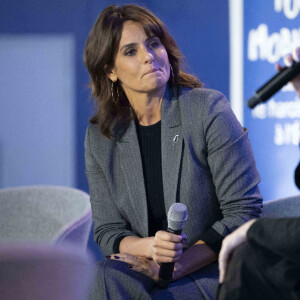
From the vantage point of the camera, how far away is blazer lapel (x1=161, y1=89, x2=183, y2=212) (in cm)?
234

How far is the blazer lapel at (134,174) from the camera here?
238 cm

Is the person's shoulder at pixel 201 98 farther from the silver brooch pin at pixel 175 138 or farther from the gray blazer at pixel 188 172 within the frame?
the silver brooch pin at pixel 175 138

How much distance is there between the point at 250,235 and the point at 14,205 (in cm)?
195

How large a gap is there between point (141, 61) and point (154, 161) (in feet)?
1.35

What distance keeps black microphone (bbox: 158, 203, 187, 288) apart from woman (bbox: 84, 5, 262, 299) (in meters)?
0.03

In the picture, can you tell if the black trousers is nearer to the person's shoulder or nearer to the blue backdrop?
the person's shoulder

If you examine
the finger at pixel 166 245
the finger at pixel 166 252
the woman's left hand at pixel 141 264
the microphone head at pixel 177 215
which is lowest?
the woman's left hand at pixel 141 264

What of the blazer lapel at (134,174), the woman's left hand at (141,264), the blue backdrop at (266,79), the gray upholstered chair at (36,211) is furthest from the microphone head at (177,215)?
the blue backdrop at (266,79)

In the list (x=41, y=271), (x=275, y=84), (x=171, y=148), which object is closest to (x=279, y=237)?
(x=275, y=84)

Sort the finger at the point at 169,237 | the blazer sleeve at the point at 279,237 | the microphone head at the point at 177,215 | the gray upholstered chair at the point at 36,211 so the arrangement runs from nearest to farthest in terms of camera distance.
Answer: the blazer sleeve at the point at 279,237 < the microphone head at the point at 177,215 < the finger at the point at 169,237 < the gray upholstered chair at the point at 36,211

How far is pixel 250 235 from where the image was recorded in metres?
1.34

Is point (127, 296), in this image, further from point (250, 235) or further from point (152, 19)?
point (152, 19)

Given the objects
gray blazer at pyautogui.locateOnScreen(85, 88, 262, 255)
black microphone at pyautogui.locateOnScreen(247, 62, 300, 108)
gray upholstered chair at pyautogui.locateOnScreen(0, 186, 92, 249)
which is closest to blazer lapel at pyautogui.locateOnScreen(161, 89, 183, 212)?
gray blazer at pyautogui.locateOnScreen(85, 88, 262, 255)

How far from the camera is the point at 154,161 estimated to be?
245 centimetres
